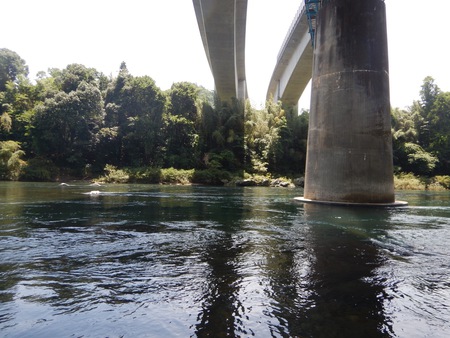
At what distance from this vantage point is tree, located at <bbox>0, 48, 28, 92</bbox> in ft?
199

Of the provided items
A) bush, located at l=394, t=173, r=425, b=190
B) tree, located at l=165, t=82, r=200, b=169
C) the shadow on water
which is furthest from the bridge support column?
tree, located at l=165, t=82, r=200, b=169

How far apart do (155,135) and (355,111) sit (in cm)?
3224

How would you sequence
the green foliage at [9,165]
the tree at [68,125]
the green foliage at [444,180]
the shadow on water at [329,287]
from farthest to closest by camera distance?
the tree at [68,125], the green foliage at [444,180], the green foliage at [9,165], the shadow on water at [329,287]

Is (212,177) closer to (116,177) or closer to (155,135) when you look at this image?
(155,135)

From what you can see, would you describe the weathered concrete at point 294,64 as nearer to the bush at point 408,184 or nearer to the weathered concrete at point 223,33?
the weathered concrete at point 223,33

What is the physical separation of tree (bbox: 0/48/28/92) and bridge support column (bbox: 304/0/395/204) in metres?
63.6

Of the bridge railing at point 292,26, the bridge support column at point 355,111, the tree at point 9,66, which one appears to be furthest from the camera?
the tree at point 9,66

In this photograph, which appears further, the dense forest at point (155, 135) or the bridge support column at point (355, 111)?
the dense forest at point (155, 135)

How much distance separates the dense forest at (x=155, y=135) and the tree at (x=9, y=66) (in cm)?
1919

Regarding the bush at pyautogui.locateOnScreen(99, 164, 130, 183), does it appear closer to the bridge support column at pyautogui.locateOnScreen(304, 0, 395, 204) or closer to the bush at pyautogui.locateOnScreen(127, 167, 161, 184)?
the bush at pyautogui.locateOnScreen(127, 167, 161, 184)

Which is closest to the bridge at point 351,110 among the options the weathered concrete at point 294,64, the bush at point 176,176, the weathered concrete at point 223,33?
the weathered concrete at point 223,33

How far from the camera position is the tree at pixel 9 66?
2393 inches

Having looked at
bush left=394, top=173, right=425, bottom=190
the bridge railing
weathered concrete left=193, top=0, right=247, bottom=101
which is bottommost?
bush left=394, top=173, right=425, bottom=190

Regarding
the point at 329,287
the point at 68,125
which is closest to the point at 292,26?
the point at 68,125
